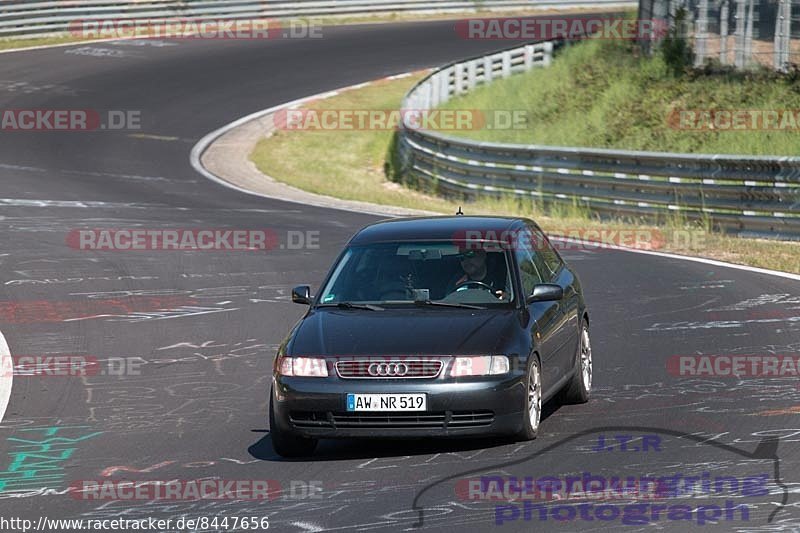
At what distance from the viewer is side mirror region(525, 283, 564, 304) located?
977 cm

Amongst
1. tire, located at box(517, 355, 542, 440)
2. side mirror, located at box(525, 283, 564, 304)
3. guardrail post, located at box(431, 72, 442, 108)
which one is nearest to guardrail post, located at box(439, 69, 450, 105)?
guardrail post, located at box(431, 72, 442, 108)

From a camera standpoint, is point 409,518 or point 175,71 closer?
point 409,518

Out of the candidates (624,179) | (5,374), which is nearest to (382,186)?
(624,179)

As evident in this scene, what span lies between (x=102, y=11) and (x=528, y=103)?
20.4 metres

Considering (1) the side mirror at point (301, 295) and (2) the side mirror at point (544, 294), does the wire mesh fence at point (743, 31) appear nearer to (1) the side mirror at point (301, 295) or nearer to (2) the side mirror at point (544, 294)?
(2) the side mirror at point (544, 294)

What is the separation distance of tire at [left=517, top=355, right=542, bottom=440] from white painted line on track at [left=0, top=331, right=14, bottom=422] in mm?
3905

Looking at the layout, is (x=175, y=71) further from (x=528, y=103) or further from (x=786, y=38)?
(x=786, y=38)

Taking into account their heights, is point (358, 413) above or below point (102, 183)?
above

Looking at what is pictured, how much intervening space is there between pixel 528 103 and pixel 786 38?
7388mm

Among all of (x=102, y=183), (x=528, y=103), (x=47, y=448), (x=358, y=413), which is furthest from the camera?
(x=528, y=103)

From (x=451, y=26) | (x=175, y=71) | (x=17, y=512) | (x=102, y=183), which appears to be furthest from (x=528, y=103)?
(x=17, y=512)

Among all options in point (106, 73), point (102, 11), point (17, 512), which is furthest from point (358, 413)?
point (102, 11)

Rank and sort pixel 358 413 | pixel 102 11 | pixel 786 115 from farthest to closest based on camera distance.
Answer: pixel 102 11 → pixel 786 115 → pixel 358 413

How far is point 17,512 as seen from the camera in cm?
778
